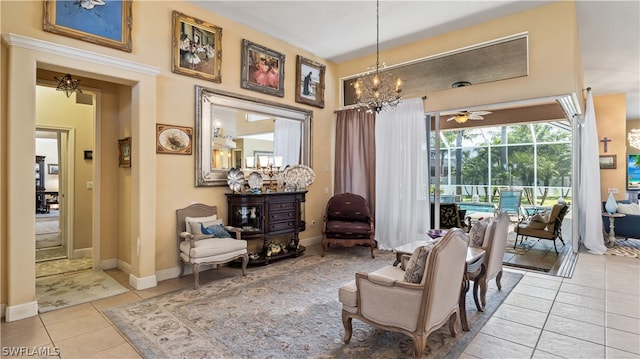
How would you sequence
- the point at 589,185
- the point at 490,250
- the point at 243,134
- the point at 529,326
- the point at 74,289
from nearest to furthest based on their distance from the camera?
1. the point at 529,326
2. the point at 490,250
3. the point at 74,289
4. the point at 243,134
5. the point at 589,185

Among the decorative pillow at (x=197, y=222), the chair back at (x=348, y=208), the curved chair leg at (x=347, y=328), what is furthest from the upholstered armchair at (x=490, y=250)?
the decorative pillow at (x=197, y=222)

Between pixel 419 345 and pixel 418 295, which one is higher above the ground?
pixel 418 295

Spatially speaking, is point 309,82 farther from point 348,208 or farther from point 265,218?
point 265,218

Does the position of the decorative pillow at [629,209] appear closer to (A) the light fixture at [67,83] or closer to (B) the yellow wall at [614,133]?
(B) the yellow wall at [614,133]

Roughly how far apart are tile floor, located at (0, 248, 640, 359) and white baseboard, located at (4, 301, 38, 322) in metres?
0.07

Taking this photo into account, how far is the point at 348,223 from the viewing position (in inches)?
210

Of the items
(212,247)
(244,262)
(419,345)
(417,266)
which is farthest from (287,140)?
(419,345)

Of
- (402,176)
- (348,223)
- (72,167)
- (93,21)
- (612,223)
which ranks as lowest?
(612,223)

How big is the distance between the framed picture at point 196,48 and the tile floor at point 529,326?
283 cm

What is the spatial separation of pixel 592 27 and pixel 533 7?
1279mm

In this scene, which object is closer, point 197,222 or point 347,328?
point 347,328

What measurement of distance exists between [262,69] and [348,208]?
2.79 m

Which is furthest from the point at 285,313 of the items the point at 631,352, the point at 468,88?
the point at 468,88

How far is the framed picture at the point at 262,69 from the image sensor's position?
4.85m
